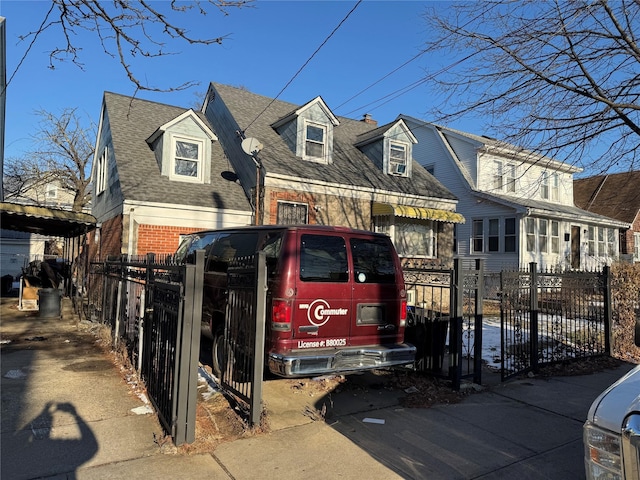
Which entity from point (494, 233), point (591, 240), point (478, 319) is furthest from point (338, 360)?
point (591, 240)

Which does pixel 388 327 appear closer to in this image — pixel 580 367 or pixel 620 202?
pixel 580 367

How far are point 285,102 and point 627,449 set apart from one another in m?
19.1

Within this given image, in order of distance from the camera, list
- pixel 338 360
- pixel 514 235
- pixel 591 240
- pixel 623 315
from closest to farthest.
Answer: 1. pixel 338 360
2. pixel 623 315
3. pixel 514 235
4. pixel 591 240

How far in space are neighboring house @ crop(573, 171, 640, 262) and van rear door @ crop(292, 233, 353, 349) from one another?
2767 centimetres

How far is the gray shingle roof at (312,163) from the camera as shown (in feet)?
47.9

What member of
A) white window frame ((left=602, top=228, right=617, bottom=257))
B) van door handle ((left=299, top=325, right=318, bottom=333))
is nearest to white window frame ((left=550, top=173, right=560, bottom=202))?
white window frame ((left=602, top=228, right=617, bottom=257))

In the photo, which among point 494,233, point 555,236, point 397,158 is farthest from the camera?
point 555,236

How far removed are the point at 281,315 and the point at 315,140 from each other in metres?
11.9

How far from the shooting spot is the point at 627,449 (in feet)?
6.77

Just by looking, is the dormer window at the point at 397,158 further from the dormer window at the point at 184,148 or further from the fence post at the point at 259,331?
the fence post at the point at 259,331

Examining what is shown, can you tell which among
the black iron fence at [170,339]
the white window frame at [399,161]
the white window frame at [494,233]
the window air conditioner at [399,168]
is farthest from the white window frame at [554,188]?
the black iron fence at [170,339]

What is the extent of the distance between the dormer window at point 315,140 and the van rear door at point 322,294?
417 inches

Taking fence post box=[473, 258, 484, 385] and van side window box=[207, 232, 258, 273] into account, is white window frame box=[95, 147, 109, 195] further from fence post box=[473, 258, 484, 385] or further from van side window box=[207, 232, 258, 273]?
fence post box=[473, 258, 484, 385]

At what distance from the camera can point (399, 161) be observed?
17.6m
